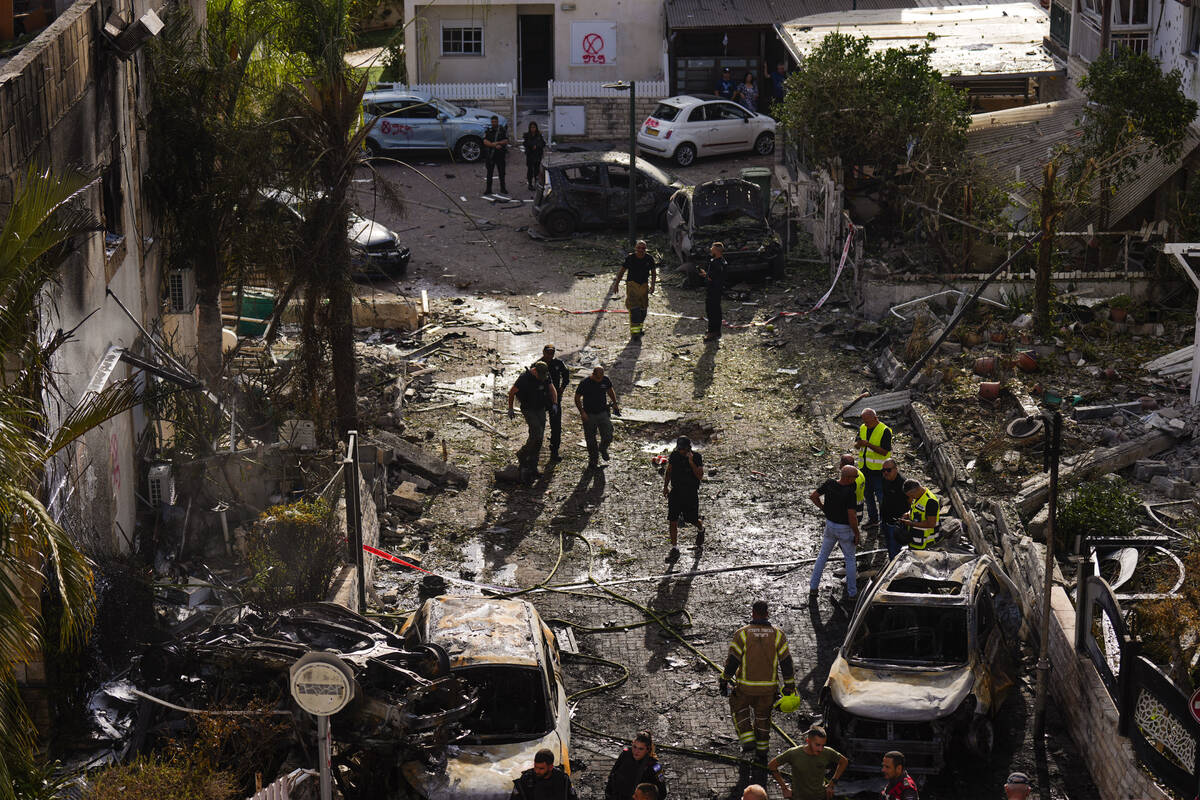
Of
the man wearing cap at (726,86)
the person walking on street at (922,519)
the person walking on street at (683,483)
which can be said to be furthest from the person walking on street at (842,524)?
the man wearing cap at (726,86)

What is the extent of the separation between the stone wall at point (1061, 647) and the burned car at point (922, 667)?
44cm

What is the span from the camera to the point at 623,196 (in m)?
27.2

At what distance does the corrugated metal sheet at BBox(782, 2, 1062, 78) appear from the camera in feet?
92.4

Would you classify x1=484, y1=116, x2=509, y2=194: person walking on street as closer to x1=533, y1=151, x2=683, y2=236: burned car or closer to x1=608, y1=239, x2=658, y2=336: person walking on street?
x1=533, y1=151, x2=683, y2=236: burned car

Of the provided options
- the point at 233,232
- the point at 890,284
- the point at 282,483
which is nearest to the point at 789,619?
the point at 282,483

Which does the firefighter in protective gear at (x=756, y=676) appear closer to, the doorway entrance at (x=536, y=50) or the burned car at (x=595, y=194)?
the burned car at (x=595, y=194)

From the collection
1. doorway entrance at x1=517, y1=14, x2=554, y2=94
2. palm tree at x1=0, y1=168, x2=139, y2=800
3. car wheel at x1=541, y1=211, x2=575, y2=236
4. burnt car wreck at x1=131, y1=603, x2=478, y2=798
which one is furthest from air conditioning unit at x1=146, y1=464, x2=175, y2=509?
doorway entrance at x1=517, y1=14, x2=554, y2=94

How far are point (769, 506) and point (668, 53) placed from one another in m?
22.0

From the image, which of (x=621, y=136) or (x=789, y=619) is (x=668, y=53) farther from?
(x=789, y=619)

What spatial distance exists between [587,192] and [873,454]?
43.9 ft

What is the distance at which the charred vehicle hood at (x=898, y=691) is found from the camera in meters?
10.6

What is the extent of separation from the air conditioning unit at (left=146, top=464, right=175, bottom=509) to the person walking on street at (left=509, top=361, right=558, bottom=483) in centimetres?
425

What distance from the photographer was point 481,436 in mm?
18234

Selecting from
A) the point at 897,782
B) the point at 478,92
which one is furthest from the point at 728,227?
the point at 897,782
